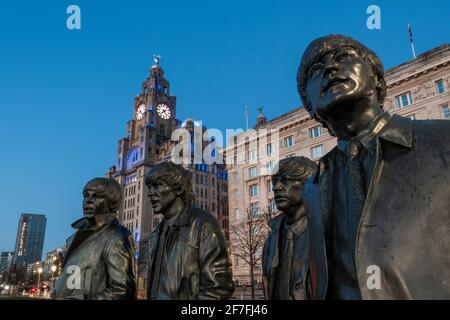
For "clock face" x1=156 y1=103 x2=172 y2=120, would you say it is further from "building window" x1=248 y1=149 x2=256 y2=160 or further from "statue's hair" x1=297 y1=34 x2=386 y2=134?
"statue's hair" x1=297 y1=34 x2=386 y2=134

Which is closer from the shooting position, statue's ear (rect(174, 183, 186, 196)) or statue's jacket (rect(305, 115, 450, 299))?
statue's jacket (rect(305, 115, 450, 299))

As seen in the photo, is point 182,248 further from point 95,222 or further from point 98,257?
point 95,222

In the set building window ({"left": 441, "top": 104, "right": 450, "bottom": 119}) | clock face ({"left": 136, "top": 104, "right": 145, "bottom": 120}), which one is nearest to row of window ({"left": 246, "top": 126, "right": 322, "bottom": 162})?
building window ({"left": 441, "top": 104, "right": 450, "bottom": 119})

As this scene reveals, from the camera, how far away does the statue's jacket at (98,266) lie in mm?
3881

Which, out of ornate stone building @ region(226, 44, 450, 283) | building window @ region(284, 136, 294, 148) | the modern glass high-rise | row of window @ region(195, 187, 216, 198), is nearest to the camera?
ornate stone building @ region(226, 44, 450, 283)

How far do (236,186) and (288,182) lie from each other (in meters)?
39.8

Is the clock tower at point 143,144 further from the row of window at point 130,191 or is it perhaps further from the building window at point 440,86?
the building window at point 440,86

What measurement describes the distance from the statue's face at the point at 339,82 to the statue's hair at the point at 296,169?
7.08 feet

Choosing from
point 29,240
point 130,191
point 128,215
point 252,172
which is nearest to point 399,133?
point 252,172

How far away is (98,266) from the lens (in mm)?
4051

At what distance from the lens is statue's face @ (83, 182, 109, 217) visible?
4.47 m

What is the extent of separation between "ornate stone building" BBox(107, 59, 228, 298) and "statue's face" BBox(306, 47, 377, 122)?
6915 cm

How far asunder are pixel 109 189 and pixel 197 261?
167 cm
